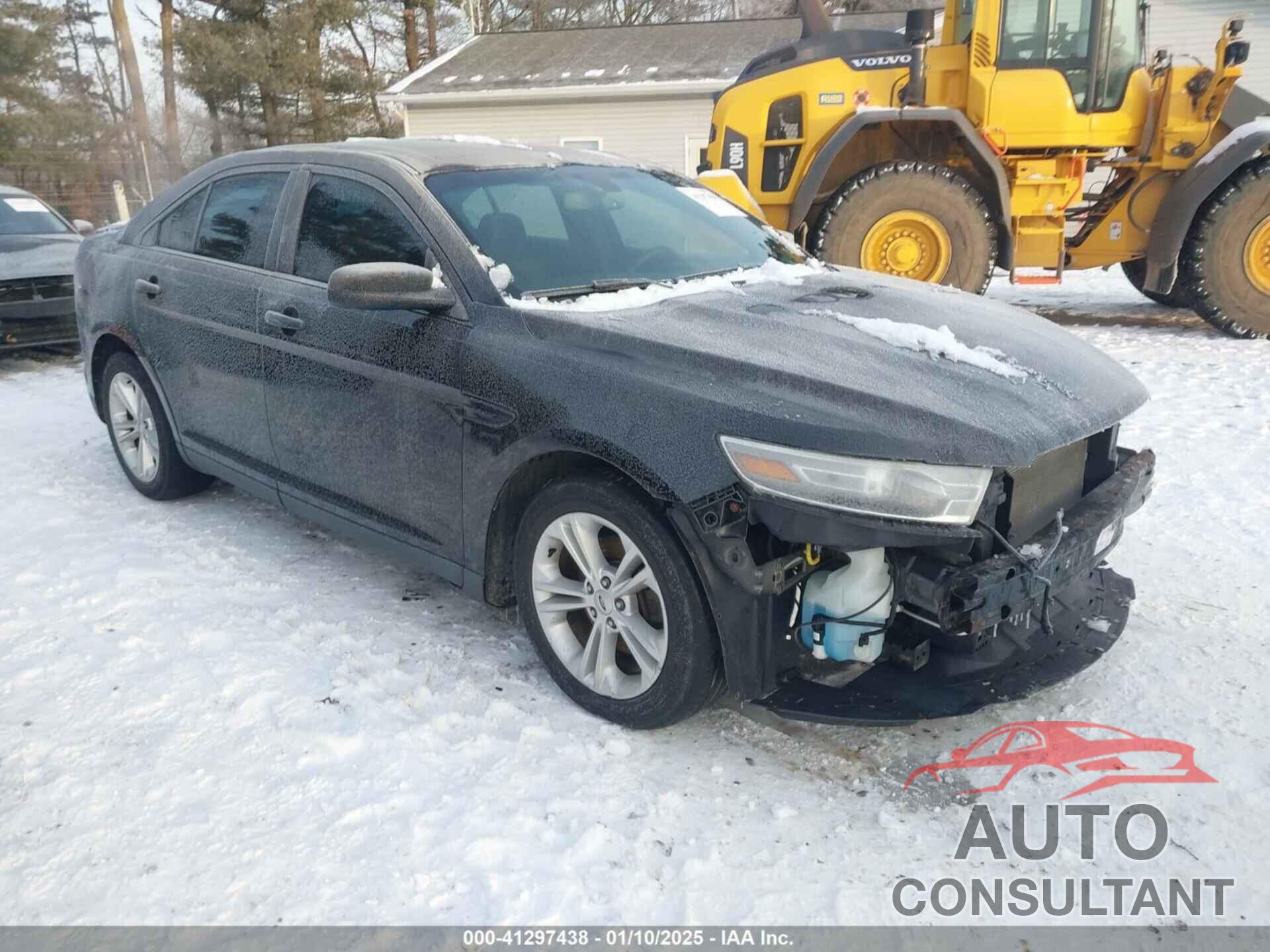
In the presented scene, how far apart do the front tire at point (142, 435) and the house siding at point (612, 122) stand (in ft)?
50.8

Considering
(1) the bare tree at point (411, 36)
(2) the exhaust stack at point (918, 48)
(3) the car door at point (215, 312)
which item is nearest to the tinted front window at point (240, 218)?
(3) the car door at point (215, 312)

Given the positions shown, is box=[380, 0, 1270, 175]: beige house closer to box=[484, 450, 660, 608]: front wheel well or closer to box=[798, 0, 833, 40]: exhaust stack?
box=[798, 0, 833, 40]: exhaust stack

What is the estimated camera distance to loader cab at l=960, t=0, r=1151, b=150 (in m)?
7.71

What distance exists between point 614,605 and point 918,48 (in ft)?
22.0

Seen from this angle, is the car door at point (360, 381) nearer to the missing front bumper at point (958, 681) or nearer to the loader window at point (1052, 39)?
the missing front bumper at point (958, 681)

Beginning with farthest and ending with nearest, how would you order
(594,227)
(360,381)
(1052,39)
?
1. (1052,39)
2. (594,227)
3. (360,381)

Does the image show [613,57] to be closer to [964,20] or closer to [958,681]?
[964,20]

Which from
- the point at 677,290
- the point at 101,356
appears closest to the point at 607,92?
the point at 101,356

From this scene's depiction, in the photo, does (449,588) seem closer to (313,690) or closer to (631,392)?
(313,690)

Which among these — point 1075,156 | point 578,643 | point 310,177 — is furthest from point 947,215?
point 578,643

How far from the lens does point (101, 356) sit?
4.87 metres

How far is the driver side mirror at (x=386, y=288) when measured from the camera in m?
2.88

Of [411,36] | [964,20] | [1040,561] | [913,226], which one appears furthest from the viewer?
[411,36]

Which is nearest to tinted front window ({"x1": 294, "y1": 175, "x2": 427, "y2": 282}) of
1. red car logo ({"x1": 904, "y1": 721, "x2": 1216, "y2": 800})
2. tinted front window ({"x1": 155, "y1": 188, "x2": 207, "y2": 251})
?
tinted front window ({"x1": 155, "y1": 188, "x2": 207, "y2": 251})
